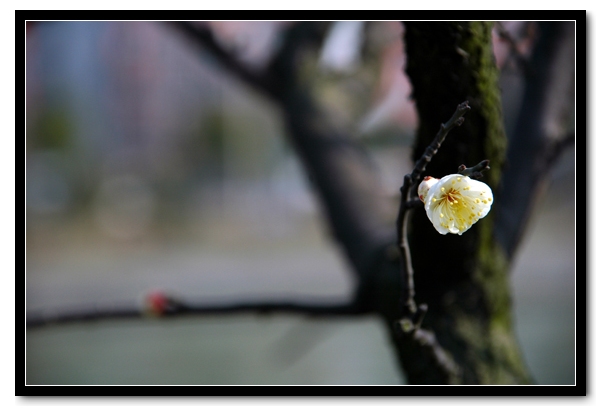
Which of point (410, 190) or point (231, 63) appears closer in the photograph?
point (410, 190)

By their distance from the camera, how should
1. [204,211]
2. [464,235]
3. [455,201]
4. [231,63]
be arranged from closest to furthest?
[455,201] → [464,235] → [231,63] → [204,211]

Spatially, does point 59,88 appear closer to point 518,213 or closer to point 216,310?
point 216,310

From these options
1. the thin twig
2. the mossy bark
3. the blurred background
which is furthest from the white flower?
the blurred background

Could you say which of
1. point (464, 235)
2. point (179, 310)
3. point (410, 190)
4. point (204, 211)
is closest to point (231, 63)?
point (179, 310)

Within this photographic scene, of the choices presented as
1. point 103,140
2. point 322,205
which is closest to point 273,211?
point 103,140

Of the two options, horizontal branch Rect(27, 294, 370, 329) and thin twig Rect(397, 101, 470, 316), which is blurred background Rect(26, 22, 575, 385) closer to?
horizontal branch Rect(27, 294, 370, 329)

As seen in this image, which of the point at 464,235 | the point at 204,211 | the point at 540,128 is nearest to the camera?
the point at 464,235

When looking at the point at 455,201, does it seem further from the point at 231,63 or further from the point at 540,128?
the point at 231,63
